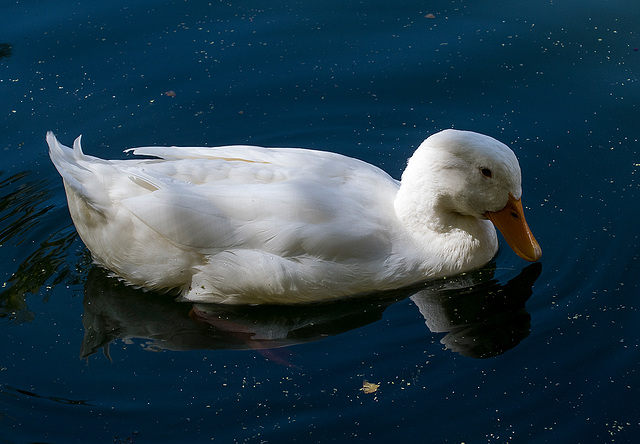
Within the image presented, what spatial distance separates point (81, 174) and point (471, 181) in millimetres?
2320

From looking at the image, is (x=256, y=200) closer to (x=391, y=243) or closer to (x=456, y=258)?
(x=391, y=243)

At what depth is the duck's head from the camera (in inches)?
196

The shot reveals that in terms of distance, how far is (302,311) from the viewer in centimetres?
519

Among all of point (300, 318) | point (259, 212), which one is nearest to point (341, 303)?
point (300, 318)

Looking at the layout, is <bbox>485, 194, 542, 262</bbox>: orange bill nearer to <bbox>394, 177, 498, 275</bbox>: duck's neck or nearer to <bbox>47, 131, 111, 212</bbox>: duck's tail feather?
<bbox>394, 177, 498, 275</bbox>: duck's neck

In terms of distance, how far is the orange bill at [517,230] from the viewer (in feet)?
17.1

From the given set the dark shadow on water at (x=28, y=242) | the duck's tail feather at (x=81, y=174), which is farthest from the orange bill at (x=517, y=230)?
the dark shadow on water at (x=28, y=242)

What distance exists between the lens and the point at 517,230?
5270 millimetres

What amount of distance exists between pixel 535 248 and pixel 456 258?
49cm

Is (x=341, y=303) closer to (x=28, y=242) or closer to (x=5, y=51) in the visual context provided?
(x=28, y=242)

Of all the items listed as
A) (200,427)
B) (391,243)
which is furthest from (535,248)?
(200,427)

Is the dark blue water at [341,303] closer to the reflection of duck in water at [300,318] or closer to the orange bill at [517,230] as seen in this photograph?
the reflection of duck in water at [300,318]

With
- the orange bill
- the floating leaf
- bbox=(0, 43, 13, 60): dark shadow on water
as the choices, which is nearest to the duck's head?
the orange bill

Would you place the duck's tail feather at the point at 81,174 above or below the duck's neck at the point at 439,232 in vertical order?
above
